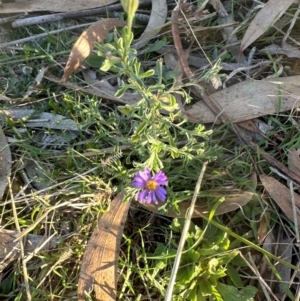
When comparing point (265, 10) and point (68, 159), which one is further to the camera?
point (265, 10)

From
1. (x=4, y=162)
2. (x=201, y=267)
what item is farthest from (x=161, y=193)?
(x=4, y=162)

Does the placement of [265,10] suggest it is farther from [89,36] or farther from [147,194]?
[147,194]

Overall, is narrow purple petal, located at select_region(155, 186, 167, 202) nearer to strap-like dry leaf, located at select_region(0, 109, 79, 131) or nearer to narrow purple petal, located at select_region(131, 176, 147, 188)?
narrow purple petal, located at select_region(131, 176, 147, 188)

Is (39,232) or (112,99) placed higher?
(112,99)

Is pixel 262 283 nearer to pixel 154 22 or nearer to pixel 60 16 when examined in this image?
pixel 154 22

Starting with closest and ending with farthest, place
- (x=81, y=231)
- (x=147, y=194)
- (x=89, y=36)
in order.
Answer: (x=147, y=194), (x=81, y=231), (x=89, y=36)

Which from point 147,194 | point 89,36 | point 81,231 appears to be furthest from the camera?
point 89,36

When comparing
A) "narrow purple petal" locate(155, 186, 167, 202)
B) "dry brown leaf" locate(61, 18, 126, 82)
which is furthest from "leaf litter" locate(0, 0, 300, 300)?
"narrow purple petal" locate(155, 186, 167, 202)

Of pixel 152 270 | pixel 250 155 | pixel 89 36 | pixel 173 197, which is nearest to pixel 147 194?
pixel 173 197
